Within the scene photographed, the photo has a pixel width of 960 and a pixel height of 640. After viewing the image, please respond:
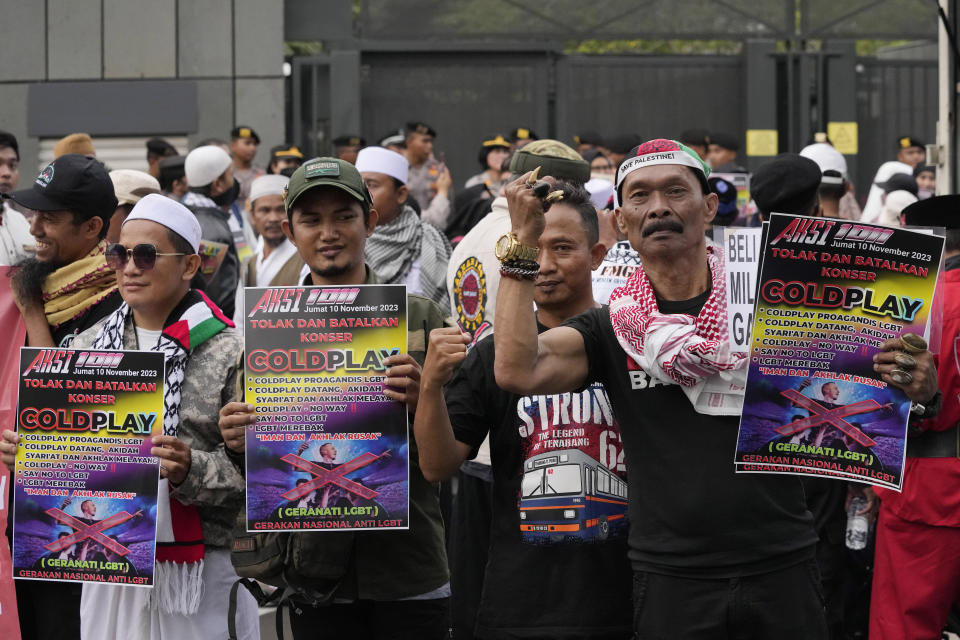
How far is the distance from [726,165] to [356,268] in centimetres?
733

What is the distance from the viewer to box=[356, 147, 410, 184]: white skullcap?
7148 mm

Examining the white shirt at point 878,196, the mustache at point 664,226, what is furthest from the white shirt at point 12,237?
the white shirt at point 878,196

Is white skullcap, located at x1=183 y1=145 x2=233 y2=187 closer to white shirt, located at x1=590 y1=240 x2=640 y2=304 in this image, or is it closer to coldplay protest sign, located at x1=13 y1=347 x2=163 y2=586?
white shirt, located at x1=590 y1=240 x2=640 y2=304

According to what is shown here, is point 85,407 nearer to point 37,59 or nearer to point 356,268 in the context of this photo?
point 356,268

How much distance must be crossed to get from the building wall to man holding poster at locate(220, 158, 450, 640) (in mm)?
11359

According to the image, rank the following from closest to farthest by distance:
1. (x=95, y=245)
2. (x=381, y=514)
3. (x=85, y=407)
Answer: (x=381, y=514)
(x=85, y=407)
(x=95, y=245)

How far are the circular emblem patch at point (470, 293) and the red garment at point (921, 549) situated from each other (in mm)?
1954

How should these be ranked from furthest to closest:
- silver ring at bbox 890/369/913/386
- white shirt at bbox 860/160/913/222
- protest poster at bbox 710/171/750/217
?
white shirt at bbox 860/160/913/222
protest poster at bbox 710/171/750/217
silver ring at bbox 890/369/913/386

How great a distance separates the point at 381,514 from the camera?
4020 mm

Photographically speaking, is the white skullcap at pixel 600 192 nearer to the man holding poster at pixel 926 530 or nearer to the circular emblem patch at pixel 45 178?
the man holding poster at pixel 926 530

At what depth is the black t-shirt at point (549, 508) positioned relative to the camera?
3.97 meters

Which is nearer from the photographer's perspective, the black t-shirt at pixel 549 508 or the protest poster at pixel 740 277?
the protest poster at pixel 740 277

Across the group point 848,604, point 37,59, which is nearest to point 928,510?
point 848,604

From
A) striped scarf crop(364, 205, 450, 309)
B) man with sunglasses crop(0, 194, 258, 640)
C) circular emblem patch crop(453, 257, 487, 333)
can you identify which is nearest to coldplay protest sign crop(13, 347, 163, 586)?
man with sunglasses crop(0, 194, 258, 640)
